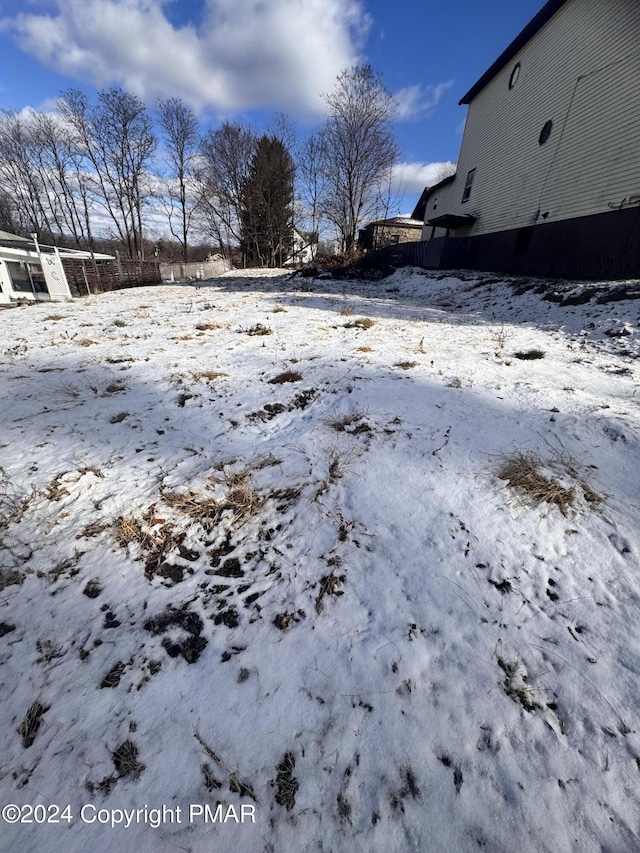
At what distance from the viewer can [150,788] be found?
132 centimetres

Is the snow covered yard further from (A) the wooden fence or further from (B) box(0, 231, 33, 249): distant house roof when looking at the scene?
(A) the wooden fence

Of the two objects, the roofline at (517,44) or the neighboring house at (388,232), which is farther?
the neighboring house at (388,232)

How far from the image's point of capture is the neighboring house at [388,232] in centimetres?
3130

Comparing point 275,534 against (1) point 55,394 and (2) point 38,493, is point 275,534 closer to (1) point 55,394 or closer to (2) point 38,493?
(2) point 38,493

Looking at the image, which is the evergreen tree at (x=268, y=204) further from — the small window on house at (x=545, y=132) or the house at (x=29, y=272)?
the small window on house at (x=545, y=132)

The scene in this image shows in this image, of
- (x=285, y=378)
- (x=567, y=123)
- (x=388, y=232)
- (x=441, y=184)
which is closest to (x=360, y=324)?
(x=285, y=378)

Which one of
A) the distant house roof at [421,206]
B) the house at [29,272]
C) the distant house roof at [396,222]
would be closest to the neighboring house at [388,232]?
the distant house roof at [396,222]

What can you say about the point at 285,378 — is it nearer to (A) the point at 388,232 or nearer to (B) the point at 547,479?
(B) the point at 547,479

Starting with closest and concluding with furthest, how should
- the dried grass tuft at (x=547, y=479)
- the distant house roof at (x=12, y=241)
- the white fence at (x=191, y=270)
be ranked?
the dried grass tuft at (x=547, y=479) < the distant house roof at (x=12, y=241) < the white fence at (x=191, y=270)

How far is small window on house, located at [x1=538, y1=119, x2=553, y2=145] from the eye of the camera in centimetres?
1270

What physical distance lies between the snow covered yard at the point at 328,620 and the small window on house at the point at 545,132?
14.8 m

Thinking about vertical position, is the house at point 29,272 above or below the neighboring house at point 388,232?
below

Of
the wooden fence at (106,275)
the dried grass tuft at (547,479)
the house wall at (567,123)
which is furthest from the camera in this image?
the wooden fence at (106,275)

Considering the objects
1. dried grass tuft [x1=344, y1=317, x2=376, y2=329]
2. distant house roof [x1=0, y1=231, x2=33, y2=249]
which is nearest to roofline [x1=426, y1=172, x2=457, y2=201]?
dried grass tuft [x1=344, y1=317, x2=376, y2=329]
